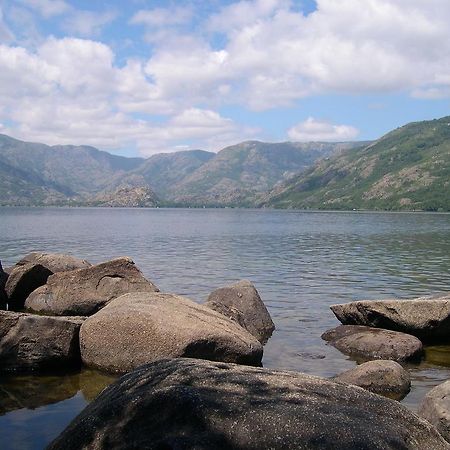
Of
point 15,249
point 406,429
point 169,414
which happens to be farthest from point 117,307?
point 15,249

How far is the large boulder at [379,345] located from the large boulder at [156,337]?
16.0ft

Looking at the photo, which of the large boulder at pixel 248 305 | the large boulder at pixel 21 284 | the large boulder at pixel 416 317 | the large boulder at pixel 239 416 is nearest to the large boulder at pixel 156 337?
the large boulder at pixel 248 305

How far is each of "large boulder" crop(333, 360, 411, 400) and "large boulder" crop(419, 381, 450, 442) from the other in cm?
284

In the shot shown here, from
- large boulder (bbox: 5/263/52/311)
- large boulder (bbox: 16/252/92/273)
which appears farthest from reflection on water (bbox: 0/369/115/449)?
large boulder (bbox: 16/252/92/273)

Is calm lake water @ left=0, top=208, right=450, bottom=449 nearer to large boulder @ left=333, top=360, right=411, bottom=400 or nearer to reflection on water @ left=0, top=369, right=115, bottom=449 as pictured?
reflection on water @ left=0, top=369, right=115, bottom=449

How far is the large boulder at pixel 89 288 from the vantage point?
908 inches

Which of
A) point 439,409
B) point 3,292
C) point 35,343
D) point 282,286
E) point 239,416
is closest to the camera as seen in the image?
point 239,416

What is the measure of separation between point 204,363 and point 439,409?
217 inches

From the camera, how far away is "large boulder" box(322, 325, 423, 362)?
18.6 meters

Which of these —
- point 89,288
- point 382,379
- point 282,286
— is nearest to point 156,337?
point 382,379

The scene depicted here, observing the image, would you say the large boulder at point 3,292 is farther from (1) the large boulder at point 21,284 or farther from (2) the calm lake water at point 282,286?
(2) the calm lake water at point 282,286

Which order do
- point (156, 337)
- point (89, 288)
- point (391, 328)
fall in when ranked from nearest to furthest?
point (156, 337), point (391, 328), point (89, 288)

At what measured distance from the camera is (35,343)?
51.4ft

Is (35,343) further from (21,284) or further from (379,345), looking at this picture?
(379,345)
